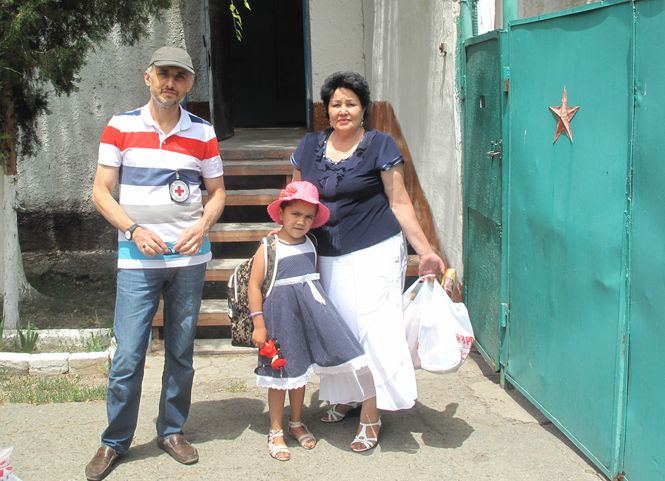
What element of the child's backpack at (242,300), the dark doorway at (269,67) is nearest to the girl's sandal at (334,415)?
the child's backpack at (242,300)

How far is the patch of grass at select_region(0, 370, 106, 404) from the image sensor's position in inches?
189


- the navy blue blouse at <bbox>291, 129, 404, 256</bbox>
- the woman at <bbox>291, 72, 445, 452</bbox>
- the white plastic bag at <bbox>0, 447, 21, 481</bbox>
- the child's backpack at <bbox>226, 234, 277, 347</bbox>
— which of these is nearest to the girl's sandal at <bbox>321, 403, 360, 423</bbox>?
the woman at <bbox>291, 72, 445, 452</bbox>

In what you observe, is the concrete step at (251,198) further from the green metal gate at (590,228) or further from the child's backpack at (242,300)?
the child's backpack at (242,300)

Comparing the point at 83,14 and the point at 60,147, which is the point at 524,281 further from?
the point at 60,147

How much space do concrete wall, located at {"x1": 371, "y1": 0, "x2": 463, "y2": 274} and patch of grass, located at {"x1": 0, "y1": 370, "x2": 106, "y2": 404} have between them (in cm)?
248

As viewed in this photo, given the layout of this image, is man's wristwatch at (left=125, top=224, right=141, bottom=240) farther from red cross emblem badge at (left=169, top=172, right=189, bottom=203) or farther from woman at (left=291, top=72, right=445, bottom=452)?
woman at (left=291, top=72, right=445, bottom=452)

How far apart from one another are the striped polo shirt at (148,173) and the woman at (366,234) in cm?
63

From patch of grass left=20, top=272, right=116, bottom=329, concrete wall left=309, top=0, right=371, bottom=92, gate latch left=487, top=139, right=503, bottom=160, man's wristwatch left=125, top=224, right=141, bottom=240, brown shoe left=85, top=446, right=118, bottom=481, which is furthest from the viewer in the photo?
concrete wall left=309, top=0, right=371, bottom=92

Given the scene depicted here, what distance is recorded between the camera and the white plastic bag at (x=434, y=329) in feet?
13.1

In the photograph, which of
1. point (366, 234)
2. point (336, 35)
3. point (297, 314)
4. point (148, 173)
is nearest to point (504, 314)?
point (366, 234)

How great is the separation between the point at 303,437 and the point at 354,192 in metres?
1.23

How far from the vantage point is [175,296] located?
384 cm

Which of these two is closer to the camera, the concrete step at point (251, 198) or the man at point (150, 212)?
the man at point (150, 212)

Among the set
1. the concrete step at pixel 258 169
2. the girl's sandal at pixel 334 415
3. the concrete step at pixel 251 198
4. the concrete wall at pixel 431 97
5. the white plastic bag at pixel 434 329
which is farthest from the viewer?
the concrete step at pixel 258 169
